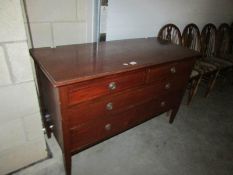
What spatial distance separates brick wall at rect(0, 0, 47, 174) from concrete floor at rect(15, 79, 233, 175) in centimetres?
17

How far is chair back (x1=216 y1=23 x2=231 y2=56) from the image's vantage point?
2.79 metres

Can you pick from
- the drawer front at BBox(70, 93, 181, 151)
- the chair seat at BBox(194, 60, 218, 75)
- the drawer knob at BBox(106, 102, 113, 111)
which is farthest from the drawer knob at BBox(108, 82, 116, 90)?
the chair seat at BBox(194, 60, 218, 75)

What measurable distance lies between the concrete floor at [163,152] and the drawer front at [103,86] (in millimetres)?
712

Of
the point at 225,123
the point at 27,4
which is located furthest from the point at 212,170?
the point at 27,4

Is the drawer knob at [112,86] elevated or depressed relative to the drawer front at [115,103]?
elevated

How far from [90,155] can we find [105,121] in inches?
18.5

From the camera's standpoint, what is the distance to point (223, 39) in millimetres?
2904

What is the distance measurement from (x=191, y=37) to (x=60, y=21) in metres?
1.79

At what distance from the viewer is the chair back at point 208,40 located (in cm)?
260

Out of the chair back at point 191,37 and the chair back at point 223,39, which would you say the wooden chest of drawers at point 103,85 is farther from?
the chair back at point 223,39

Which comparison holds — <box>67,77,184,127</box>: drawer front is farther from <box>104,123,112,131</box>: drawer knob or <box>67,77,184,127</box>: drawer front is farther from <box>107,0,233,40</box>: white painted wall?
<box>107,0,233,40</box>: white painted wall

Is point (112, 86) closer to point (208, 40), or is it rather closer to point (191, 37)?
point (191, 37)

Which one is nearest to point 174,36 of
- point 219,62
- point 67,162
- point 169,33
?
point 169,33

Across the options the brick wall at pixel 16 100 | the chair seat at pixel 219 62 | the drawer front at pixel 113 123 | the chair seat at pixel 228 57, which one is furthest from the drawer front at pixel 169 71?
the chair seat at pixel 228 57
